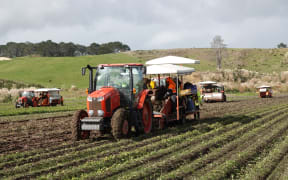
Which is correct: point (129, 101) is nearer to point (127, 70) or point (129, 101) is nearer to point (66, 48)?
point (127, 70)

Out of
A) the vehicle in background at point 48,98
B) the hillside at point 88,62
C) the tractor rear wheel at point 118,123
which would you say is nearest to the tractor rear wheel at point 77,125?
the tractor rear wheel at point 118,123

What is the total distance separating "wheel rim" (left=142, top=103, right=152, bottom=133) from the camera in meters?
10.7

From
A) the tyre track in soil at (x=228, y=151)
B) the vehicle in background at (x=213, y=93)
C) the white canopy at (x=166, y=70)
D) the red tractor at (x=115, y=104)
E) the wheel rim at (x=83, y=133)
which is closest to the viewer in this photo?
the tyre track in soil at (x=228, y=151)

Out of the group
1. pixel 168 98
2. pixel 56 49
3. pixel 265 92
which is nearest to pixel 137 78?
pixel 168 98

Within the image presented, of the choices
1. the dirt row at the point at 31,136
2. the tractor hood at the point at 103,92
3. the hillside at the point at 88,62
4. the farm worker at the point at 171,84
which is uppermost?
the hillside at the point at 88,62

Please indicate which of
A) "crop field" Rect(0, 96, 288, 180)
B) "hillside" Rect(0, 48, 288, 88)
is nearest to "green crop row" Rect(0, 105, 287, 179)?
"crop field" Rect(0, 96, 288, 180)

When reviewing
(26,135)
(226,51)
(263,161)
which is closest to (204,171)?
(263,161)

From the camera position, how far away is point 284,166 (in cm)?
659

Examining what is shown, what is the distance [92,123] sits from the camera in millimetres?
9195

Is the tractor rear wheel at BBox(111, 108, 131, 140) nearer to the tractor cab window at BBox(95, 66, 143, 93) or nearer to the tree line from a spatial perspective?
the tractor cab window at BBox(95, 66, 143, 93)

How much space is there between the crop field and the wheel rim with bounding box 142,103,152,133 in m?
0.34

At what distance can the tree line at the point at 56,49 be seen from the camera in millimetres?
101625

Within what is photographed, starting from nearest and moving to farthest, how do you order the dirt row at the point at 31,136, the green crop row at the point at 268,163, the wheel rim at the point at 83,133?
the green crop row at the point at 268,163, the dirt row at the point at 31,136, the wheel rim at the point at 83,133

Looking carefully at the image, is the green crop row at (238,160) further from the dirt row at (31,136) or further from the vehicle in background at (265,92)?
the vehicle in background at (265,92)
